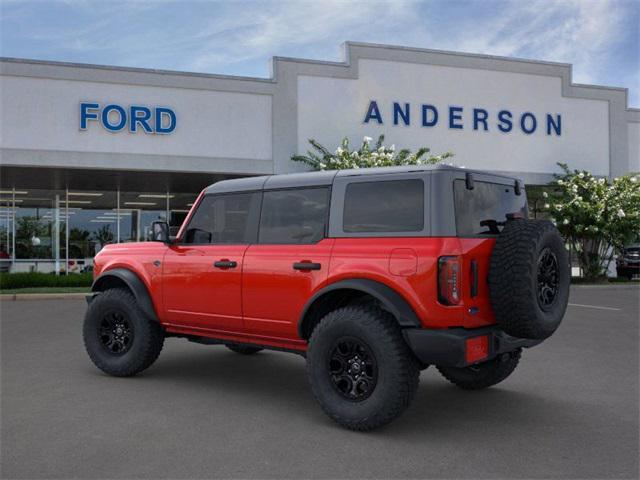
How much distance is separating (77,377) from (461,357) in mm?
4281

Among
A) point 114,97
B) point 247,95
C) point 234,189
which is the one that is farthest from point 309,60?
point 234,189

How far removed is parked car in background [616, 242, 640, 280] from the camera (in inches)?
1037

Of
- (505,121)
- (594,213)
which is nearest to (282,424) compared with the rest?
(594,213)

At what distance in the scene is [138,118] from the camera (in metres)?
19.8

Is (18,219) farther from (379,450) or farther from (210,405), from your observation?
(379,450)

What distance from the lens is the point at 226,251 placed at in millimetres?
6055

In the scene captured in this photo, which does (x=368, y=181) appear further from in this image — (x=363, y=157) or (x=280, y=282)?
(x=363, y=157)

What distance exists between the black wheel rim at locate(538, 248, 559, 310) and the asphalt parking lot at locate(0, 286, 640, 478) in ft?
3.23

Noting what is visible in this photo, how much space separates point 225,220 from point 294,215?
900mm

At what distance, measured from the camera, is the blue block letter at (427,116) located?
23.1m

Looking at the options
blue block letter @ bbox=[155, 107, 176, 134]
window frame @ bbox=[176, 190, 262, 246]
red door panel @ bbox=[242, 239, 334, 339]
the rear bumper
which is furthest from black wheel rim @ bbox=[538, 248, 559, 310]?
blue block letter @ bbox=[155, 107, 176, 134]

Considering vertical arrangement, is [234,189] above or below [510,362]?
above

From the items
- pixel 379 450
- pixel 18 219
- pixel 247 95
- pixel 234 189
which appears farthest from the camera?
pixel 18 219

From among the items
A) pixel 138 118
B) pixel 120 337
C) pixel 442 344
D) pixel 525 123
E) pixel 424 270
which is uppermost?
pixel 525 123
